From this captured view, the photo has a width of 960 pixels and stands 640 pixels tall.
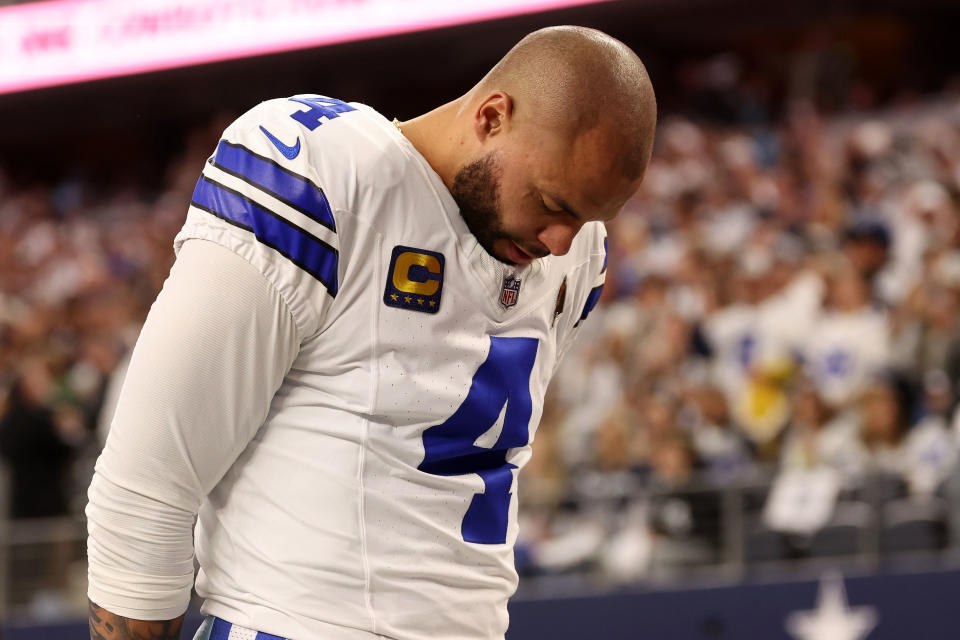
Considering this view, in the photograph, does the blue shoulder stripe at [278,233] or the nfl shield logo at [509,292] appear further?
the nfl shield logo at [509,292]

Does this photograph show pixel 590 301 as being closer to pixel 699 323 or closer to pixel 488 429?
pixel 488 429

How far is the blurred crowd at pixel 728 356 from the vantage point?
5620mm

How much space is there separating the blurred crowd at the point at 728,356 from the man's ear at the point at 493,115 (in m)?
3.89

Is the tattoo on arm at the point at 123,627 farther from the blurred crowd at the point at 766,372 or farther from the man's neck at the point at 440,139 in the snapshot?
the blurred crowd at the point at 766,372

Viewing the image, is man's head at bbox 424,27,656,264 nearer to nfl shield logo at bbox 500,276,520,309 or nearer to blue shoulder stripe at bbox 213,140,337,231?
nfl shield logo at bbox 500,276,520,309

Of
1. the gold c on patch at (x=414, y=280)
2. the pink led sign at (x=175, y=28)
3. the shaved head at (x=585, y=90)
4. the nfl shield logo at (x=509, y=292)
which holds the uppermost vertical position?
the shaved head at (x=585, y=90)

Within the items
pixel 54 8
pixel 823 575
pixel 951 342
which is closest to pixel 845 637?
pixel 823 575

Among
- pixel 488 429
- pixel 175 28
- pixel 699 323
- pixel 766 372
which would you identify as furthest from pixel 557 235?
pixel 175 28

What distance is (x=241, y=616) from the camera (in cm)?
172

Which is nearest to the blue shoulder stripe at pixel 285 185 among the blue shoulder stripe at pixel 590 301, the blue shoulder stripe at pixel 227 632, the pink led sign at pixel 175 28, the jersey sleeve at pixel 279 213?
the jersey sleeve at pixel 279 213

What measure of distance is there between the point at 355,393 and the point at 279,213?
0.26 m

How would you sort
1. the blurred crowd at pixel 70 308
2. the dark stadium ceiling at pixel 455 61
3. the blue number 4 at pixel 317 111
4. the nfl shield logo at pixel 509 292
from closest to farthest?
the blue number 4 at pixel 317 111 < the nfl shield logo at pixel 509 292 < the blurred crowd at pixel 70 308 < the dark stadium ceiling at pixel 455 61

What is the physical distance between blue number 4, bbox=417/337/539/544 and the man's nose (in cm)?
Result: 17

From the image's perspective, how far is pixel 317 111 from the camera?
175 cm
